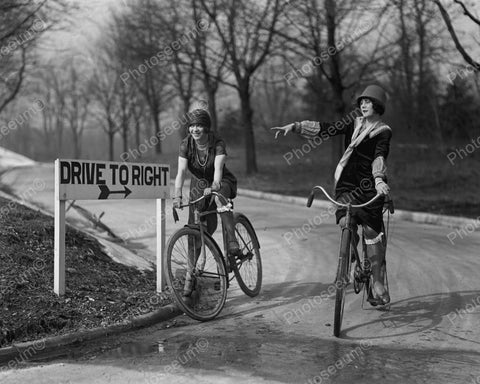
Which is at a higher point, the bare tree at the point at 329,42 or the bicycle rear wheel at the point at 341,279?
the bare tree at the point at 329,42

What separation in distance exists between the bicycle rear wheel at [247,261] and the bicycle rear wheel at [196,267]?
371 millimetres

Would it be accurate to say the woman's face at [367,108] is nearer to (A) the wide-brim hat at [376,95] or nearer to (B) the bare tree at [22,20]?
(A) the wide-brim hat at [376,95]

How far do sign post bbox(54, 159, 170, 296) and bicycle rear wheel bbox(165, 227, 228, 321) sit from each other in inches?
26.4

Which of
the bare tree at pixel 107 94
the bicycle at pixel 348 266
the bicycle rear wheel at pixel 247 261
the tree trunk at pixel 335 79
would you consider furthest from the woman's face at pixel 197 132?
the bare tree at pixel 107 94

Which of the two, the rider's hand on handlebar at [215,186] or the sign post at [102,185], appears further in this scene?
the rider's hand on handlebar at [215,186]

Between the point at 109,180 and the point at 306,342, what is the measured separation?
2.60m

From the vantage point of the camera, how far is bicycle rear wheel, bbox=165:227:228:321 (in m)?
5.62

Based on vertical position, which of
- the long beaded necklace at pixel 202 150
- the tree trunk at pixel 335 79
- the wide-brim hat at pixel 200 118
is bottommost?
the long beaded necklace at pixel 202 150

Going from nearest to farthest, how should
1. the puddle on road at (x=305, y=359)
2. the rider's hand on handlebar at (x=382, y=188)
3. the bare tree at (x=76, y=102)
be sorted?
the puddle on road at (x=305, y=359), the rider's hand on handlebar at (x=382, y=188), the bare tree at (x=76, y=102)

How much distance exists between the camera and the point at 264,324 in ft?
17.9

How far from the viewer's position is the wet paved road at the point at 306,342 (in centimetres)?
407

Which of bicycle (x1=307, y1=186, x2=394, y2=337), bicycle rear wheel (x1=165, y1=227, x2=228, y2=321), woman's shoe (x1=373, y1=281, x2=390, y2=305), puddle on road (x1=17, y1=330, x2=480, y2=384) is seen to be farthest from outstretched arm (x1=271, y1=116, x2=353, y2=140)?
puddle on road (x1=17, y1=330, x2=480, y2=384)

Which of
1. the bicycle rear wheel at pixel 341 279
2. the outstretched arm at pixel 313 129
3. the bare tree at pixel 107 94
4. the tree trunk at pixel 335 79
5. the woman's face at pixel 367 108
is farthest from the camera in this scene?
the bare tree at pixel 107 94

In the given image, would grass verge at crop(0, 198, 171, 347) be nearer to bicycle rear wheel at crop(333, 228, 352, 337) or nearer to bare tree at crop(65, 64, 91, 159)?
bicycle rear wheel at crop(333, 228, 352, 337)
